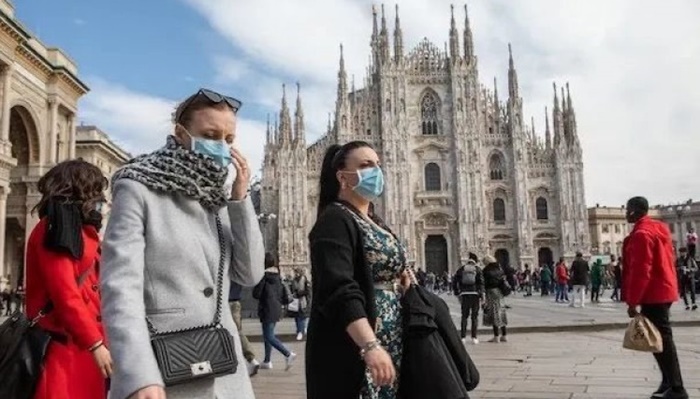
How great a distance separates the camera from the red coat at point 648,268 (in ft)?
16.4

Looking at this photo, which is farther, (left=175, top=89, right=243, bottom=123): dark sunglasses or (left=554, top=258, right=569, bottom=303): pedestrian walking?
(left=554, top=258, right=569, bottom=303): pedestrian walking

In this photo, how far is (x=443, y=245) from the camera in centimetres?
4009

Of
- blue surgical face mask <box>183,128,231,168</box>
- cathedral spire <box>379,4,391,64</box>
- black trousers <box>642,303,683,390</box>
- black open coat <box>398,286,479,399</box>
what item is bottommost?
black trousers <box>642,303,683,390</box>

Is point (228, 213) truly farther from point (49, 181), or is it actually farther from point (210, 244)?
point (49, 181)

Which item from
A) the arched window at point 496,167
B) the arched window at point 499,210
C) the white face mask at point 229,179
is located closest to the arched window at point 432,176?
the arched window at point 496,167

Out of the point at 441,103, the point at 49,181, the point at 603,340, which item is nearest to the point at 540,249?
the point at 441,103

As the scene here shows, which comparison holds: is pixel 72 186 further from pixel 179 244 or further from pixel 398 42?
pixel 398 42

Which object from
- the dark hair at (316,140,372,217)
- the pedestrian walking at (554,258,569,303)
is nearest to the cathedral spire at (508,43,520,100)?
the pedestrian walking at (554,258,569,303)

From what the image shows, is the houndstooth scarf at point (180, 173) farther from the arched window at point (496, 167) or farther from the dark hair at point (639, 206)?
the arched window at point (496, 167)

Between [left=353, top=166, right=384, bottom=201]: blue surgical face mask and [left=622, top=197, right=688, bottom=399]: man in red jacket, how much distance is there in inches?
124

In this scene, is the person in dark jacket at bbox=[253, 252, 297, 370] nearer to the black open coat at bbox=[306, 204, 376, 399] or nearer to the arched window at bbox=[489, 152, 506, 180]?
the black open coat at bbox=[306, 204, 376, 399]

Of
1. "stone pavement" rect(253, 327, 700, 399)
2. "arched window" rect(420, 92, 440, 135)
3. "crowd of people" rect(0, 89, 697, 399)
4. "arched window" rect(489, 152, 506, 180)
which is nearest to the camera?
"crowd of people" rect(0, 89, 697, 399)

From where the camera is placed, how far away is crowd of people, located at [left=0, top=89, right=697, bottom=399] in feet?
6.07

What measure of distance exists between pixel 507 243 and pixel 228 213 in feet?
126
